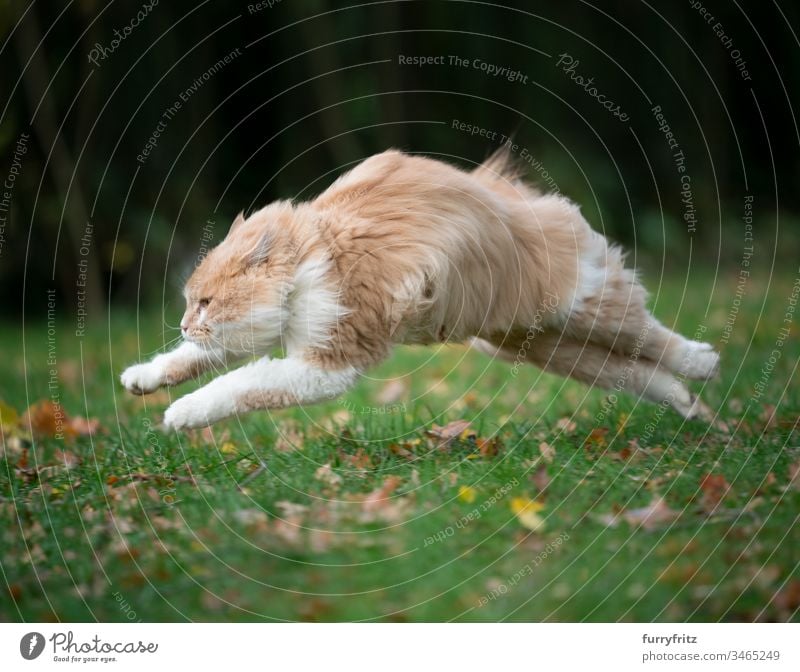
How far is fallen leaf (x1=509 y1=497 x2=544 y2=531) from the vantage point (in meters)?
3.84

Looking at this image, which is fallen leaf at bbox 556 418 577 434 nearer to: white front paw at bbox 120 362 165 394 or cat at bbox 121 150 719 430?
cat at bbox 121 150 719 430

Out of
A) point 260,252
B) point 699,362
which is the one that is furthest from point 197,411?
point 699,362

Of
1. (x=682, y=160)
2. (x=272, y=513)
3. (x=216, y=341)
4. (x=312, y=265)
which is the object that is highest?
(x=682, y=160)

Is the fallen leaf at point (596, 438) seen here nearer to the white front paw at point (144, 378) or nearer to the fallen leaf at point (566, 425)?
the fallen leaf at point (566, 425)

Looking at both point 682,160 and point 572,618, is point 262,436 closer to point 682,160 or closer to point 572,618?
point 572,618

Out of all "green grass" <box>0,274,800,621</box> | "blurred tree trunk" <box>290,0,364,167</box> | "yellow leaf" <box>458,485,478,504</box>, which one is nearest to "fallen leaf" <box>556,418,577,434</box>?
"green grass" <box>0,274,800,621</box>

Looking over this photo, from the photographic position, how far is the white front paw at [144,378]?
184 inches

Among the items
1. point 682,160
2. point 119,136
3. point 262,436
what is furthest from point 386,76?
point 262,436

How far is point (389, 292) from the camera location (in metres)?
4.40

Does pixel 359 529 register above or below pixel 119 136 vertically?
below

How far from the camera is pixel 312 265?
441 cm

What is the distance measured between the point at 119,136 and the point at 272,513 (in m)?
7.95

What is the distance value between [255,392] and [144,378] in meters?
0.74
